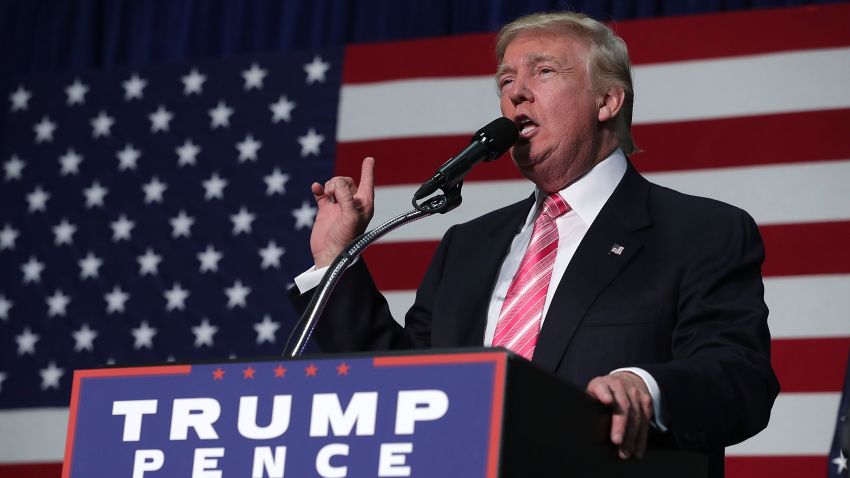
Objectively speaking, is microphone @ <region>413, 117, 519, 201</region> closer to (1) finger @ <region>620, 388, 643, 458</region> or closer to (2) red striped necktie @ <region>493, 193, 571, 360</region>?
(2) red striped necktie @ <region>493, 193, 571, 360</region>

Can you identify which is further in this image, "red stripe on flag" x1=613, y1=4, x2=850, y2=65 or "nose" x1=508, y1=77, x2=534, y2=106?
"red stripe on flag" x1=613, y1=4, x2=850, y2=65

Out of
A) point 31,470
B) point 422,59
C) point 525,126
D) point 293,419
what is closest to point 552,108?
point 525,126

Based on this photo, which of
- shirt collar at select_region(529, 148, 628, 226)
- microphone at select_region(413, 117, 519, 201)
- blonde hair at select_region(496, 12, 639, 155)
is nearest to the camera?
microphone at select_region(413, 117, 519, 201)

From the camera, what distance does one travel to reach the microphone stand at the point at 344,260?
1.43 m

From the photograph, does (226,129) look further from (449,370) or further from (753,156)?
(449,370)

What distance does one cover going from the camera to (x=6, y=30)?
13.0 feet

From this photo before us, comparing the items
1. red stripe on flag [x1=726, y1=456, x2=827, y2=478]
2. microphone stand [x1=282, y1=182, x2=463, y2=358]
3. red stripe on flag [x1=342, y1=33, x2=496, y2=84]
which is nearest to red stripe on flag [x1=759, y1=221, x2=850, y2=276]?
red stripe on flag [x1=726, y1=456, x2=827, y2=478]

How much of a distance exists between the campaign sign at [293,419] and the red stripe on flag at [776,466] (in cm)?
193

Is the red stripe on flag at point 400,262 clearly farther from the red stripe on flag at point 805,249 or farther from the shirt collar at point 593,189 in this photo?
the shirt collar at point 593,189

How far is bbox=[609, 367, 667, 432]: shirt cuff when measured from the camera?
1283 millimetres

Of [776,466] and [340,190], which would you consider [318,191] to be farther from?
[776,466]

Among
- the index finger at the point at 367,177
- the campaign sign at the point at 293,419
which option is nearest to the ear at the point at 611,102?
the index finger at the point at 367,177

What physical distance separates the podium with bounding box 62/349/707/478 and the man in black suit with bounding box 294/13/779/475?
118mm

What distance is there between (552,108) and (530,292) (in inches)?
13.5
